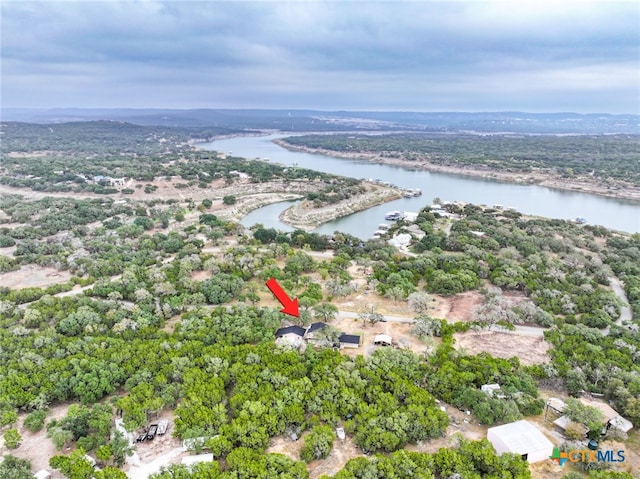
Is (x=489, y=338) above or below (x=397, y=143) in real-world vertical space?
below

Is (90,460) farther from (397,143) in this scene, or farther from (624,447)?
(397,143)

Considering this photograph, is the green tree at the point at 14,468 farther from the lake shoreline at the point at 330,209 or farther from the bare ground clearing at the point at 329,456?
the lake shoreline at the point at 330,209

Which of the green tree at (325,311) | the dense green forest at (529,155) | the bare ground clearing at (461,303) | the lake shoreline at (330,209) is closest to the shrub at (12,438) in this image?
the green tree at (325,311)

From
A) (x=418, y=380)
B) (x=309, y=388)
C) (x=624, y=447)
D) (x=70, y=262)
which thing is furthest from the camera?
(x=70, y=262)

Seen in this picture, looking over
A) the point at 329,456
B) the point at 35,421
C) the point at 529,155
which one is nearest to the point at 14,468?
the point at 35,421

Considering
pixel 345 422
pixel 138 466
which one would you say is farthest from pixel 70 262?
pixel 345 422

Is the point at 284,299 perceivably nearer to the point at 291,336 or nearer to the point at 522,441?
the point at 291,336

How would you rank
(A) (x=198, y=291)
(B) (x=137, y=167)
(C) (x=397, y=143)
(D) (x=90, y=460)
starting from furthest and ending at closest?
(C) (x=397, y=143) < (B) (x=137, y=167) < (A) (x=198, y=291) < (D) (x=90, y=460)
